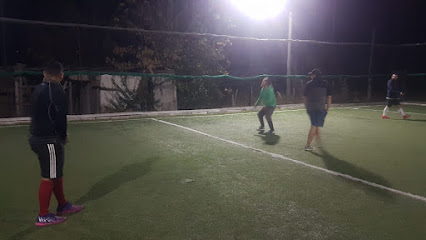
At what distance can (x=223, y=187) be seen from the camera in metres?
5.55

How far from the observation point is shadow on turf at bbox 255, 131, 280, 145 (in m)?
9.12

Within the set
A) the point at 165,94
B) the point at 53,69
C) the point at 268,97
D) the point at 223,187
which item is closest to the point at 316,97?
the point at 268,97

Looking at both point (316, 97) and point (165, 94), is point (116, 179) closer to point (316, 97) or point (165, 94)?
point (316, 97)

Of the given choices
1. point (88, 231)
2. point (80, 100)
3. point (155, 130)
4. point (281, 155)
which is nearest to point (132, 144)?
point (155, 130)

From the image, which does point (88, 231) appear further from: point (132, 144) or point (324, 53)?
point (324, 53)

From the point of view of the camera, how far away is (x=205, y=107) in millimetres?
17312

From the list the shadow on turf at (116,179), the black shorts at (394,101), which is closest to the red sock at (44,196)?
the shadow on turf at (116,179)

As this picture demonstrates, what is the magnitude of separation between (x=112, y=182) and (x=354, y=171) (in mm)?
4303

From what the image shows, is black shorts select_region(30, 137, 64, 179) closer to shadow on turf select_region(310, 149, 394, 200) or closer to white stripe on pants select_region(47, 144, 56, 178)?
white stripe on pants select_region(47, 144, 56, 178)

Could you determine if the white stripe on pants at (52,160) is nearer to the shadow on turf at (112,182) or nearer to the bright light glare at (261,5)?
the shadow on turf at (112,182)

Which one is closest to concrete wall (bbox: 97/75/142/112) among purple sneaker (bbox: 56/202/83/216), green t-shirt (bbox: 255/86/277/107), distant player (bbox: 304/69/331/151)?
green t-shirt (bbox: 255/86/277/107)

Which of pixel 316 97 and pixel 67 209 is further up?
Answer: pixel 316 97

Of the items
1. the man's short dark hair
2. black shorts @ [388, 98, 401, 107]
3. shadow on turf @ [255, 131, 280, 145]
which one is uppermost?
the man's short dark hair

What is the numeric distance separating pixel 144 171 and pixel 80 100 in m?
10.3
